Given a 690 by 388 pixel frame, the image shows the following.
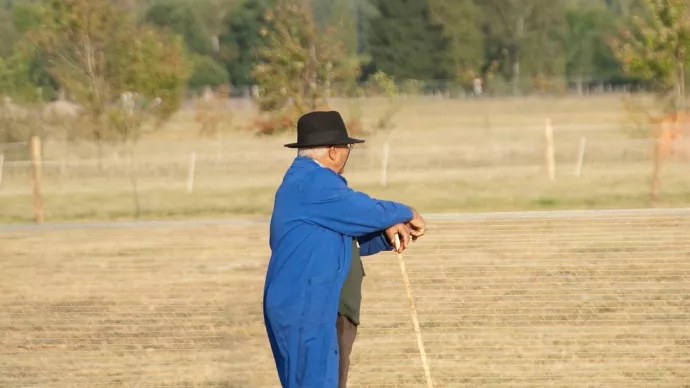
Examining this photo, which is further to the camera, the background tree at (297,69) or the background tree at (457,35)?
the background tree at (457,35)

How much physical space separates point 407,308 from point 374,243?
564 cm

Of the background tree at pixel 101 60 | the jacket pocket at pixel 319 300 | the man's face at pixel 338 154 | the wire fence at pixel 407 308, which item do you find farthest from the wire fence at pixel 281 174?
the jacket pocket at pixel 319 300

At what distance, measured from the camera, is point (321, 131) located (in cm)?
477

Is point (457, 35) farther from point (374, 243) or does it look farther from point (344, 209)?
point (344, 209)

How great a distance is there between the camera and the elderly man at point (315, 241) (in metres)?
4.64

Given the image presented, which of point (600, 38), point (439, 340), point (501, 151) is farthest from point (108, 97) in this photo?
point (600, 38)

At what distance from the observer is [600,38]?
299 ft

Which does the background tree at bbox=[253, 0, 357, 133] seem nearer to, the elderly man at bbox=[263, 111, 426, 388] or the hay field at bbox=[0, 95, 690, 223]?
the hay field at bbox=[0, 95, 690, 223]

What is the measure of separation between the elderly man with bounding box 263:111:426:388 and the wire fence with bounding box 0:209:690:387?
3.24 meters

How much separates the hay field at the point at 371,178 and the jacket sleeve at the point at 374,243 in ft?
49.3

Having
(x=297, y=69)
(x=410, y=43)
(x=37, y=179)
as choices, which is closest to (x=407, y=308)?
(x=37, y=179)

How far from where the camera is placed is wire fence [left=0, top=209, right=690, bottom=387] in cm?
836

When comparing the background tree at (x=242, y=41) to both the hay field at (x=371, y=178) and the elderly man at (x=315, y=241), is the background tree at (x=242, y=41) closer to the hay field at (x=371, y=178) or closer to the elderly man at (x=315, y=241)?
the hay field at (x=371, y=178)

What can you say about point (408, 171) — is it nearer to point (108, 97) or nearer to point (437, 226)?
point (108, 97)
